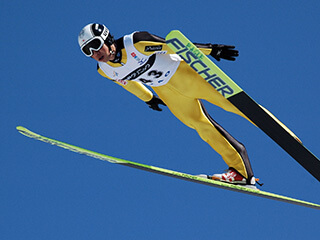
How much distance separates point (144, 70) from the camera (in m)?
5.17

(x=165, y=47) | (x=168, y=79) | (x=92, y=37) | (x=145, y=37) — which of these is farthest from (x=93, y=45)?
(x=168, y=79)

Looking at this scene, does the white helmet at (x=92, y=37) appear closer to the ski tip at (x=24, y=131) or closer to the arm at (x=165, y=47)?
the arm at (x=165, y=47)

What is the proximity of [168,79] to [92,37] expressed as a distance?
0.81 meters

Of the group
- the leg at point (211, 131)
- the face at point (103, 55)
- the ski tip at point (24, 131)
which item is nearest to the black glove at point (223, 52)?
the leg at point (211, 131)

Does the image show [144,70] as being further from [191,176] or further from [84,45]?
[191,176]

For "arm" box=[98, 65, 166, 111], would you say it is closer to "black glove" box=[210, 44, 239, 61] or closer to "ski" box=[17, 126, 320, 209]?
"ski" box=[17, 126, 320, 209]

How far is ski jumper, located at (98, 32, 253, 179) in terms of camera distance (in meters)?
5.02

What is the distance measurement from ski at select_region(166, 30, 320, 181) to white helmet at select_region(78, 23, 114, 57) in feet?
2.29

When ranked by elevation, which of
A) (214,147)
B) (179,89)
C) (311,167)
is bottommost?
(311,167)

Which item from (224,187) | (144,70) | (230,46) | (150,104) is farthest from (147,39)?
(224,187)

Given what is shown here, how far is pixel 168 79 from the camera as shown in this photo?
5.34 meters

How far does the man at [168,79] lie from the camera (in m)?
4.96

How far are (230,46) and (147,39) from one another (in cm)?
69

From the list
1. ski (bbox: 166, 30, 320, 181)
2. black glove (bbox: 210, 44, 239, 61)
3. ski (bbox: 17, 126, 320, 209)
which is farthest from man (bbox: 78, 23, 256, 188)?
ski (bbox: 166, 30, 320, 181)
